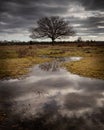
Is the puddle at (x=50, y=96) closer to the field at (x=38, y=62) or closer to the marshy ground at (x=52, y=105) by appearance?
the marshy ground at (x=52, y=105)

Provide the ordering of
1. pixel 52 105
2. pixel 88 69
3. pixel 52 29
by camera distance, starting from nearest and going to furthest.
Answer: pixel 52 105
pixel 88 69
pixel 52 29

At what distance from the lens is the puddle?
9.21 m

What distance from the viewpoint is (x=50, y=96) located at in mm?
11227

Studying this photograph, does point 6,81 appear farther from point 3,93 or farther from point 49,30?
point 49,30

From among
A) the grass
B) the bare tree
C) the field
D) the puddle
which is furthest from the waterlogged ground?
the bare tree

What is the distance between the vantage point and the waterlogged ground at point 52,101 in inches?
310

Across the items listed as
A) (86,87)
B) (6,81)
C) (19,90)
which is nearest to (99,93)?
(86,87)

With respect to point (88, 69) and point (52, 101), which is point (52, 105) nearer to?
point (52, 101)

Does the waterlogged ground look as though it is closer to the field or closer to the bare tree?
the field

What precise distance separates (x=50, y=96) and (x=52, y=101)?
865 millimetres

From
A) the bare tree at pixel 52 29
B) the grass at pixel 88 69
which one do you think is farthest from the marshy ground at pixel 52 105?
the bare tree at pixel 52 29

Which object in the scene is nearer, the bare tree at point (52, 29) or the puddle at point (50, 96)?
the puddle at point (50, 96)

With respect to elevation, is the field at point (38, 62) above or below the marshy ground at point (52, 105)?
below

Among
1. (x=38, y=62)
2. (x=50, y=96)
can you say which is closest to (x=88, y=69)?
(x=38, y=62)
